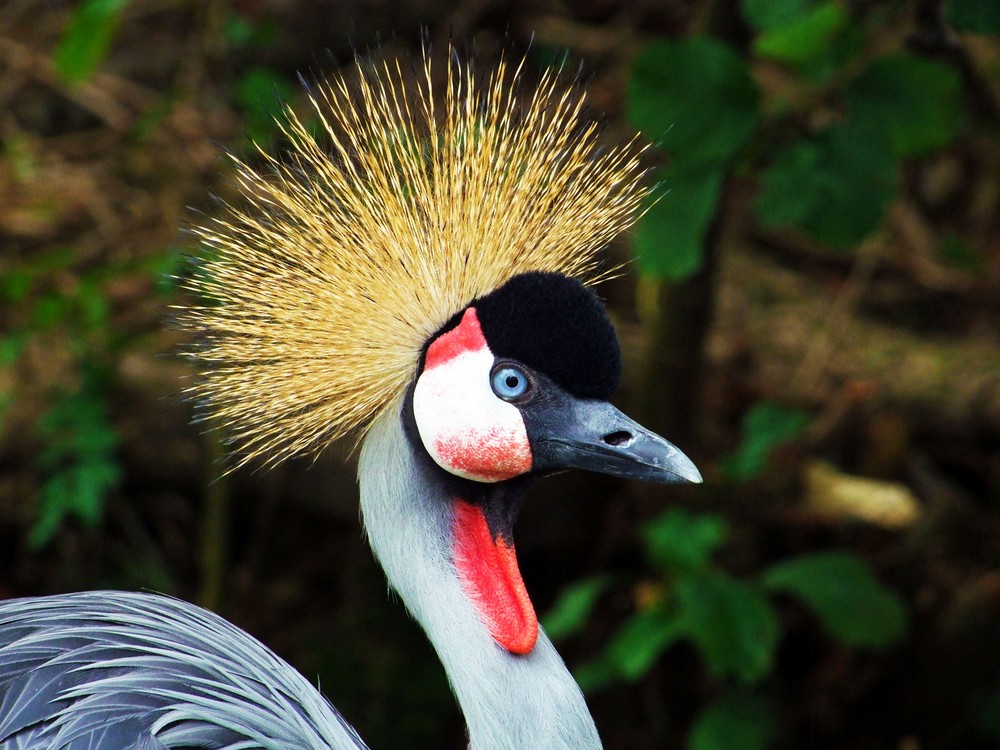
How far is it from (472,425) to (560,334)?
0.14 metres

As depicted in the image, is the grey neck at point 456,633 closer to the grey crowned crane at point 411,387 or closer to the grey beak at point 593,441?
the grey crowned crane at point 411,387

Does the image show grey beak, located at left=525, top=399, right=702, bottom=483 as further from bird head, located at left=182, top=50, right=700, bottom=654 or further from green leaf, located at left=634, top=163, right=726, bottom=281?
green leaf, located at left=634, top=163, right=726, bottom=281

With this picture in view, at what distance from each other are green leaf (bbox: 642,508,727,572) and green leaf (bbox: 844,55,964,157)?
0.77 meters

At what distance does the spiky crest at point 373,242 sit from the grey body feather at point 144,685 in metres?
0.24

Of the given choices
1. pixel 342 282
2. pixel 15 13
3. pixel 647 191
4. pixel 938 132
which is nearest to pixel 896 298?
pixel 938 132

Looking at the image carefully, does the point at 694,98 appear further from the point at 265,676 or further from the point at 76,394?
the point at 76,394

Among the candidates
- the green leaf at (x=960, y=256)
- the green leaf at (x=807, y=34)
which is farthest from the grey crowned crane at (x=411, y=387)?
the green leaf at (x=960, y=256)

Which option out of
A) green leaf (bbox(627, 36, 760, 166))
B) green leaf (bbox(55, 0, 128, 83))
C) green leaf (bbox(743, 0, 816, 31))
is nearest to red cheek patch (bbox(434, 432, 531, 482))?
green leaf (bbox(627, 36, 760, 166))

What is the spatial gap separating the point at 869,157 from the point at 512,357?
94 cm

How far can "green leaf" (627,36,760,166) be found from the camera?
1.91 metres

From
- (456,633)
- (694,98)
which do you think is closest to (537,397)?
(456,633)

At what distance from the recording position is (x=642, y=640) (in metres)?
2.09

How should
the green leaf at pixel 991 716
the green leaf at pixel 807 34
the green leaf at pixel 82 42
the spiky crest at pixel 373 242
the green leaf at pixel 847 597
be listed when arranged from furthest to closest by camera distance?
1. the green leaf at pixel 991 716
2. the green leaf at pixel 847 597
3. the green leaf at pixel 82 42
4. the green leaf at pixel 807 34
5. the spiky crest at pixel 373 242

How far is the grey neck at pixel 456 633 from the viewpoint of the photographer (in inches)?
49.6
